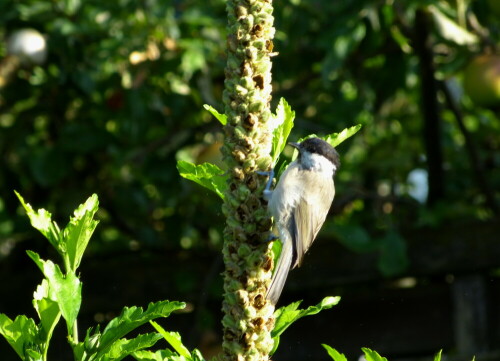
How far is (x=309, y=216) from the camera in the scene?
2105 mm

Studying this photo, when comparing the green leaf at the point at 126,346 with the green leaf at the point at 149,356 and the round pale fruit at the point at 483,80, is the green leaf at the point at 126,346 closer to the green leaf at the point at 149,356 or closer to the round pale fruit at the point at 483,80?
the green leaf at the point at 149,356

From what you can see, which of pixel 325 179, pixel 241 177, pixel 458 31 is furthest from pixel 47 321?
pixel 458 31

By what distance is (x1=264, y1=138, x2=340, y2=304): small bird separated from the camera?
190cm

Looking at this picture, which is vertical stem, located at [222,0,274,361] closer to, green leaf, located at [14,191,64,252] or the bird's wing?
green leaf, located at [14,191,64,252]

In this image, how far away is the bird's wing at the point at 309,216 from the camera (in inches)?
77.3

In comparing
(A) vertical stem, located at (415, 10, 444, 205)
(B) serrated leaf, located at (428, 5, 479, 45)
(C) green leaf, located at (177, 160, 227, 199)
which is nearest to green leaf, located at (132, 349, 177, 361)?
(C) green leaf, located at (177, 160, 227, 199)

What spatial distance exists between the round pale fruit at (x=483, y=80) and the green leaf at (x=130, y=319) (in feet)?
6.80

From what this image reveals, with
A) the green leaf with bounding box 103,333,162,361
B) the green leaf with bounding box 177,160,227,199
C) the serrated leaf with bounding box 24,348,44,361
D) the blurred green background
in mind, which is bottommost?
the blurred green background

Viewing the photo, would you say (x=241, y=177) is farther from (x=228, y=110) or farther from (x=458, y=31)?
(x=458, y=31)

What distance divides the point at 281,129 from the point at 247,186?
0.20 metres

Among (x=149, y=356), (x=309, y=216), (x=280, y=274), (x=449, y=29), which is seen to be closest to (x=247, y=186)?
(x=149, y=356)

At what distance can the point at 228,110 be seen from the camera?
3.59 feet

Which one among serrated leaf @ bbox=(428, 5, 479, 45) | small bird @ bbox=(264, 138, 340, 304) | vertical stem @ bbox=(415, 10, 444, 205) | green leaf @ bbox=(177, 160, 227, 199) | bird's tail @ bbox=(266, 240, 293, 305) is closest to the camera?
green leaf @ bbox=(177, 160, 227, 199)

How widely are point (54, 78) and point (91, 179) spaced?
0.47 m
